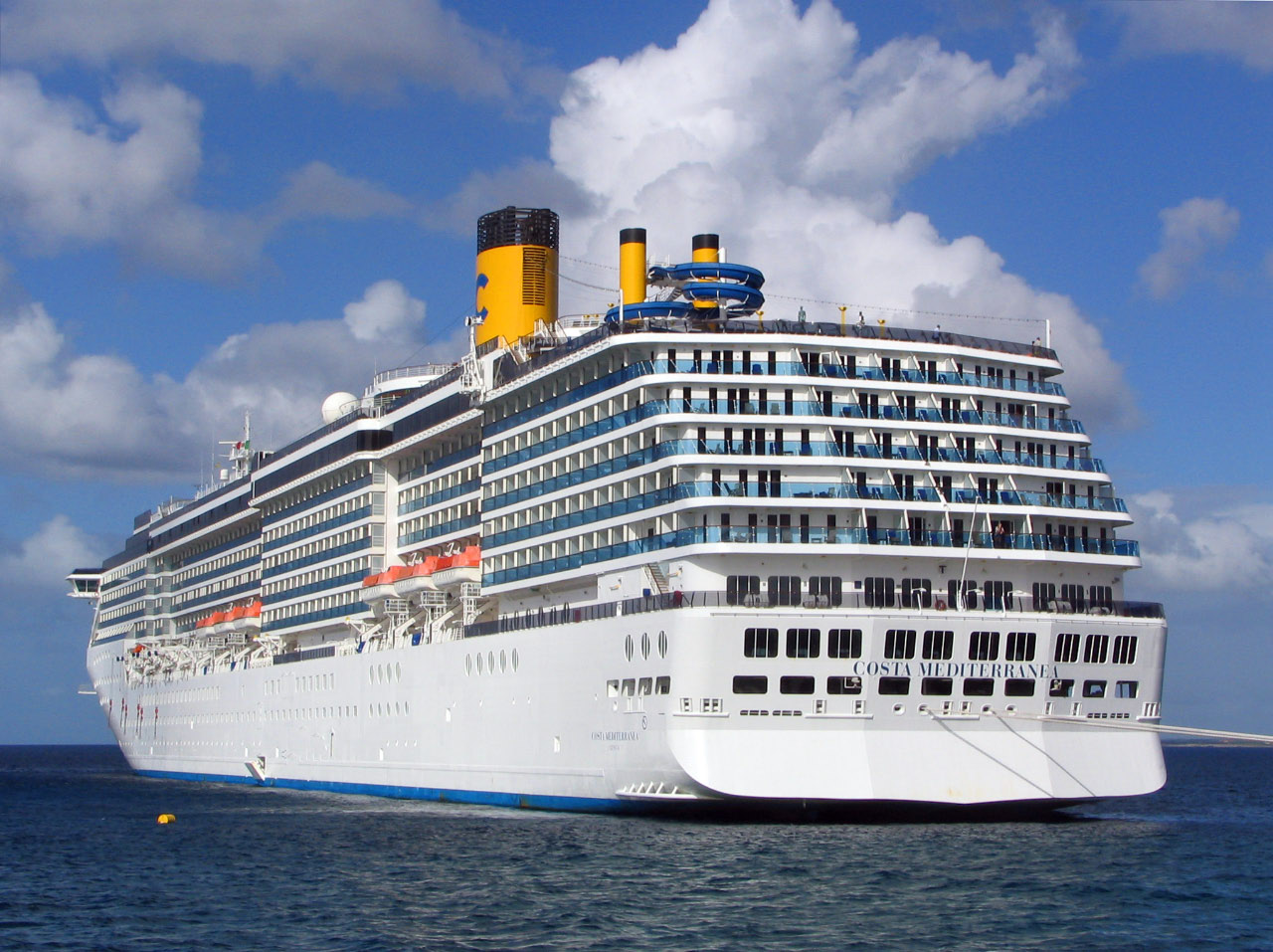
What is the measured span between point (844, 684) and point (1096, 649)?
7.99 meters

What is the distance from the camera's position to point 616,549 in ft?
162

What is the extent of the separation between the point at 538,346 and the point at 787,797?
74.8 feet

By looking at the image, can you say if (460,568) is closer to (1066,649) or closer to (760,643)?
(760,643)

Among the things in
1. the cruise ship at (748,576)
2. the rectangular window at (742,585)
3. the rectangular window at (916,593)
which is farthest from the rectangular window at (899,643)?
the rectangular window at (742,585)

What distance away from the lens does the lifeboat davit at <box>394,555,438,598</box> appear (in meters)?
61.8

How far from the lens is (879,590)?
150ft

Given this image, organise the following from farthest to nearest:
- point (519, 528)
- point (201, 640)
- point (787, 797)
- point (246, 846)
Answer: point (201, 640), point (519, 528), point (246, 846), point (787, 797)

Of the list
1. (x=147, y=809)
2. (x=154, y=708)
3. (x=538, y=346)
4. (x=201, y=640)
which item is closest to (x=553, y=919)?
(x=538, y=346)

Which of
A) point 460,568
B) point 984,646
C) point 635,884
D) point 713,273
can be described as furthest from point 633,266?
point 635,884

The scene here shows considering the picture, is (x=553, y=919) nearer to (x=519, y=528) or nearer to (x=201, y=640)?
(x=519, y=528)

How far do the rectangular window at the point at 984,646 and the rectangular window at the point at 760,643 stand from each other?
17.9 feet

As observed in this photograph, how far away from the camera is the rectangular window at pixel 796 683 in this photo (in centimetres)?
4291

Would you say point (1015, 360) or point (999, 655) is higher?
point (1015, 360)

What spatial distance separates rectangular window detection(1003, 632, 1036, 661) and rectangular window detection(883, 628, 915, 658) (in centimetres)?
285
